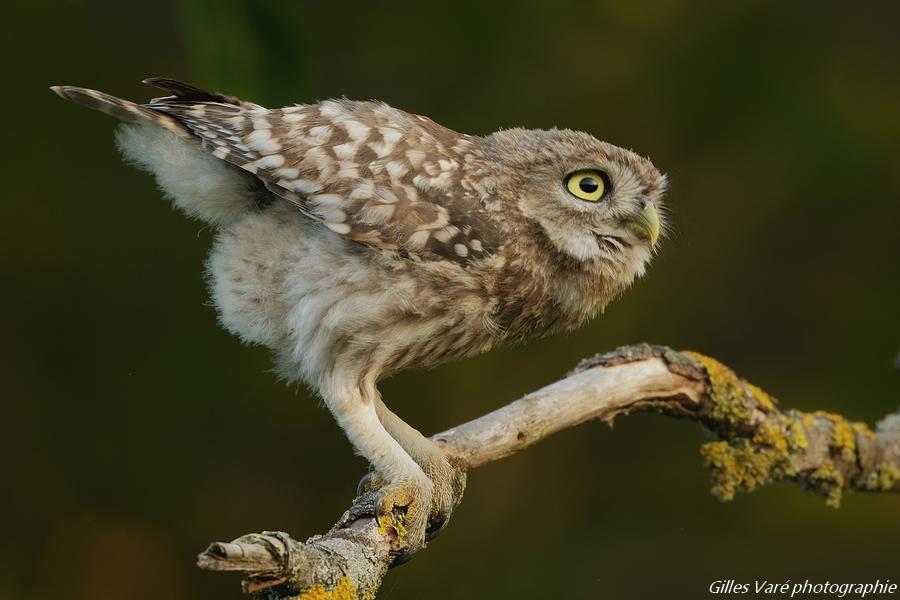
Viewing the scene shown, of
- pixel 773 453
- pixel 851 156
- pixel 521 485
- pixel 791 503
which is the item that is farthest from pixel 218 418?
pixel 851 156

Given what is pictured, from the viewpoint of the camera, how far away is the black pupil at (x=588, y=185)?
302 cm

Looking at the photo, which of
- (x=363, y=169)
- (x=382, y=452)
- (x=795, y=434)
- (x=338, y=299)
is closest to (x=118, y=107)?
(x=363, y=169)

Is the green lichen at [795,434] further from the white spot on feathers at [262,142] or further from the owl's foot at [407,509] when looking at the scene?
the white spot on feathers at [262,142]

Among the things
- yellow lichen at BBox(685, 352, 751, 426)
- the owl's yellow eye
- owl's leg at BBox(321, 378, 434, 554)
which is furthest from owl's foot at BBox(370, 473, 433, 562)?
yellow lichen at BBox(685, 352, 751, 426)

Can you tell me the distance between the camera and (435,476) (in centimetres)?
302

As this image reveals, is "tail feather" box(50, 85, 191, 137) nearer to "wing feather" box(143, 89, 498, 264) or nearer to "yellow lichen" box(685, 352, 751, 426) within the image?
"wing feather" box(143, 89, 498, 264)

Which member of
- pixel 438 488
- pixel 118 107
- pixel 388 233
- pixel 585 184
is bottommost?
pixel 438 488

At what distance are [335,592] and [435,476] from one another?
887mm

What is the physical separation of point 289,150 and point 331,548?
1136mm

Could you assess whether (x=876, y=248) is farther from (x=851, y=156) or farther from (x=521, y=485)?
(x=521, y=485)

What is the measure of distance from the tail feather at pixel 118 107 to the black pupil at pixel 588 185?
3.60 feet

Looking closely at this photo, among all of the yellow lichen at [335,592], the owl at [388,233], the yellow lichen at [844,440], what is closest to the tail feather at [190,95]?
the owl at [388,233]

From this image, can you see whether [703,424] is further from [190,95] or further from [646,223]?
[190,95]

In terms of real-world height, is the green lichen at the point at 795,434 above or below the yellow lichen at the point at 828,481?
above
